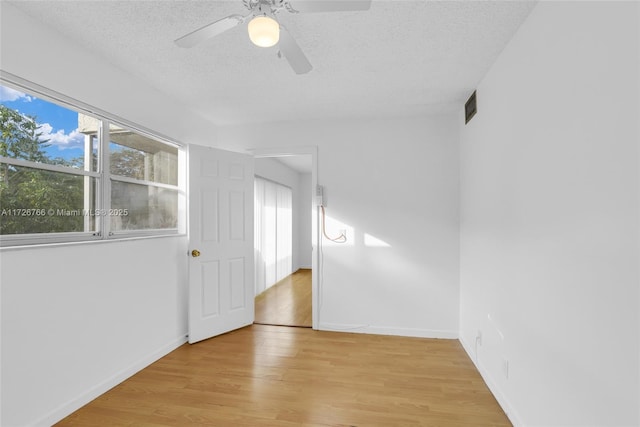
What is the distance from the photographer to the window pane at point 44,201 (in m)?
1.65

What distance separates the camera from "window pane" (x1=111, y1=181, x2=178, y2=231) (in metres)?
2.35

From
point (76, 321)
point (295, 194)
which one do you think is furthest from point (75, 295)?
point (295, 194)

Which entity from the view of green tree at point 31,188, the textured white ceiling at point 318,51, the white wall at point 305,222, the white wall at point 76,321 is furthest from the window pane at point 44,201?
the white wall at point 305,222

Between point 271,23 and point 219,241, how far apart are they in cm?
241

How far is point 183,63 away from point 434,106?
7.66 feet

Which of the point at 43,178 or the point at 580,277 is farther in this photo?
the point at 43,178

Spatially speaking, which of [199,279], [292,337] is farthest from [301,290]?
[199,279]

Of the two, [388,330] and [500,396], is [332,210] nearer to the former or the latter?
[388,330]

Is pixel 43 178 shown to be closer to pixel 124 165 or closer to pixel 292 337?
pixel 124 165

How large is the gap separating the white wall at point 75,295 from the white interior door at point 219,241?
0.29 meters

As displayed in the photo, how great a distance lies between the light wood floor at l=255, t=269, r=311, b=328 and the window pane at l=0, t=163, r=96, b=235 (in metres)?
2.26

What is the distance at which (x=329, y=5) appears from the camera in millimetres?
1268

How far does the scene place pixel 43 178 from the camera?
5.95 ft

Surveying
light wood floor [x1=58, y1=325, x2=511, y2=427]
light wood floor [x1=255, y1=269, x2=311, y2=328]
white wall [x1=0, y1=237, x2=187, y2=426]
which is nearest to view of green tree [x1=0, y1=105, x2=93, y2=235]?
white wall [x1=0, y1=237, x2=187, y2=426]
